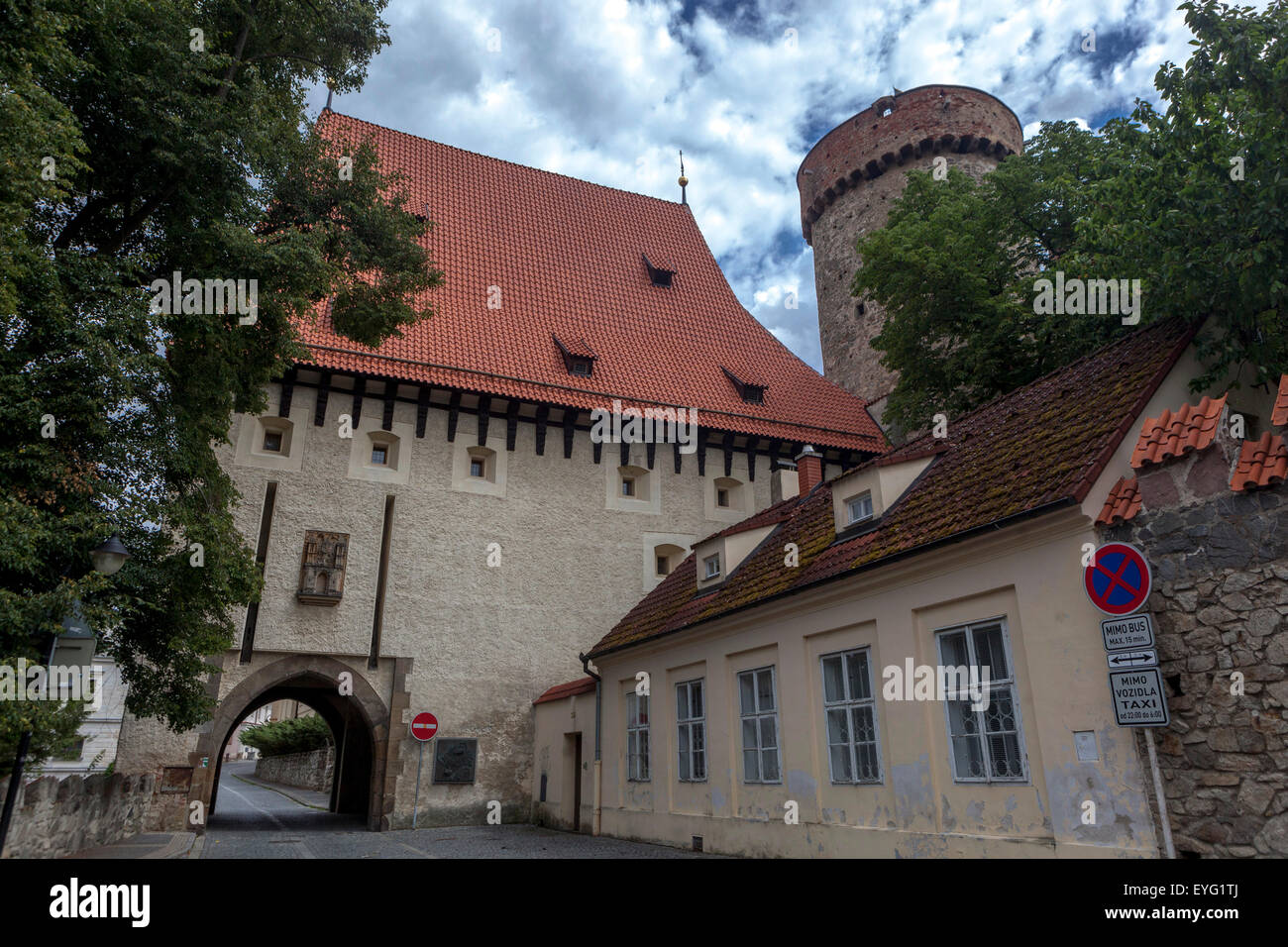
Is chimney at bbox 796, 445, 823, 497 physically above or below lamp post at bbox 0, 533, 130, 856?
above

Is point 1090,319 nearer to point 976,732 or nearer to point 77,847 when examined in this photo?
point 976,732

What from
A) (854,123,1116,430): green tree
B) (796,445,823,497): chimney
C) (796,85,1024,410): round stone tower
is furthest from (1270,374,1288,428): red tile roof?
(796,85,1024,410): round stone tower

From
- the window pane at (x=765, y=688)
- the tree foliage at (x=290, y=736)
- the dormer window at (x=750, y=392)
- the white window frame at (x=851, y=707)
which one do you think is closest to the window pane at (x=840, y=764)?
the white window frame at (x=851, y=707)

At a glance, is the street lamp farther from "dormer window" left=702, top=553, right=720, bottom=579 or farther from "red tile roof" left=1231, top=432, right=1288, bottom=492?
"red tile roof" left=1231, top=432, right=1288, bottom=492

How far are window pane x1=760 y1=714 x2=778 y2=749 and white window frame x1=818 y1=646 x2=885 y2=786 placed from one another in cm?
98

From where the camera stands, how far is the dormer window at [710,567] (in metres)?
13.7

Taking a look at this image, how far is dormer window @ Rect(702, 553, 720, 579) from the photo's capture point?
13.7 m

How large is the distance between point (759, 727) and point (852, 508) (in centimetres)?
296

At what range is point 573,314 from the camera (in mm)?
21984

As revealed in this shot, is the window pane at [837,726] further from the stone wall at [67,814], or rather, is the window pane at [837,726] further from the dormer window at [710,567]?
the stone wall at [67,814]

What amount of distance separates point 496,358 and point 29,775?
40.5 ft

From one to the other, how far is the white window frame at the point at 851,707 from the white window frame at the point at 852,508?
169cm

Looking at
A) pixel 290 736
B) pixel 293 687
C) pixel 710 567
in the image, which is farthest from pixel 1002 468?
pixel 290 736
